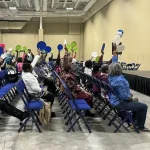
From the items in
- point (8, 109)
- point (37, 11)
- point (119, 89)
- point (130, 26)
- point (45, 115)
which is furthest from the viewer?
point (37, 11)

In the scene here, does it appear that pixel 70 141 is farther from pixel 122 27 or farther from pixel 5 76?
pixel 122 27

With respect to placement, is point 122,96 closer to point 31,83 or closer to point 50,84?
point 31,83

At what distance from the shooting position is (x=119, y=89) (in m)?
4.34

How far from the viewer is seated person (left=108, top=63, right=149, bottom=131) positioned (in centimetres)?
432

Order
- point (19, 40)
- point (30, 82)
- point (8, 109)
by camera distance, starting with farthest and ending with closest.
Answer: point (19, 40) < point (30, 82) < point (8, 109)

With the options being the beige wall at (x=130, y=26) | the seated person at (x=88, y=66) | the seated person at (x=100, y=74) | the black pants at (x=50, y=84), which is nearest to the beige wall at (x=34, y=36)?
the beige wall at (x=130, y=26)

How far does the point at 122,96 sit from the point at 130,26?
32.8 feet

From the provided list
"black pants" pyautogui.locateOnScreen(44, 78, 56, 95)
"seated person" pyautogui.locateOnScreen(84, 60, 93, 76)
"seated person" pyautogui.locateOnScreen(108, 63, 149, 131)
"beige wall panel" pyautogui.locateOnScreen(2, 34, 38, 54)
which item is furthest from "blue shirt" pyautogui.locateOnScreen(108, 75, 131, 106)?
"beige wall panel" pyautogui.locateOnScreen(2, 34, 38, 54)

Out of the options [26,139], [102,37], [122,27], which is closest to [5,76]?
[26,139]

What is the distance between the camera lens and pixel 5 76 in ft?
23.7

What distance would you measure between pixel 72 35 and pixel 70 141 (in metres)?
23.7

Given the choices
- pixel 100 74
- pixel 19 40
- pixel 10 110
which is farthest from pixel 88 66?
pixel 19 40

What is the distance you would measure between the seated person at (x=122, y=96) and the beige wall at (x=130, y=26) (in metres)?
7.70

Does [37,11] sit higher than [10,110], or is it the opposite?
[37,11]
